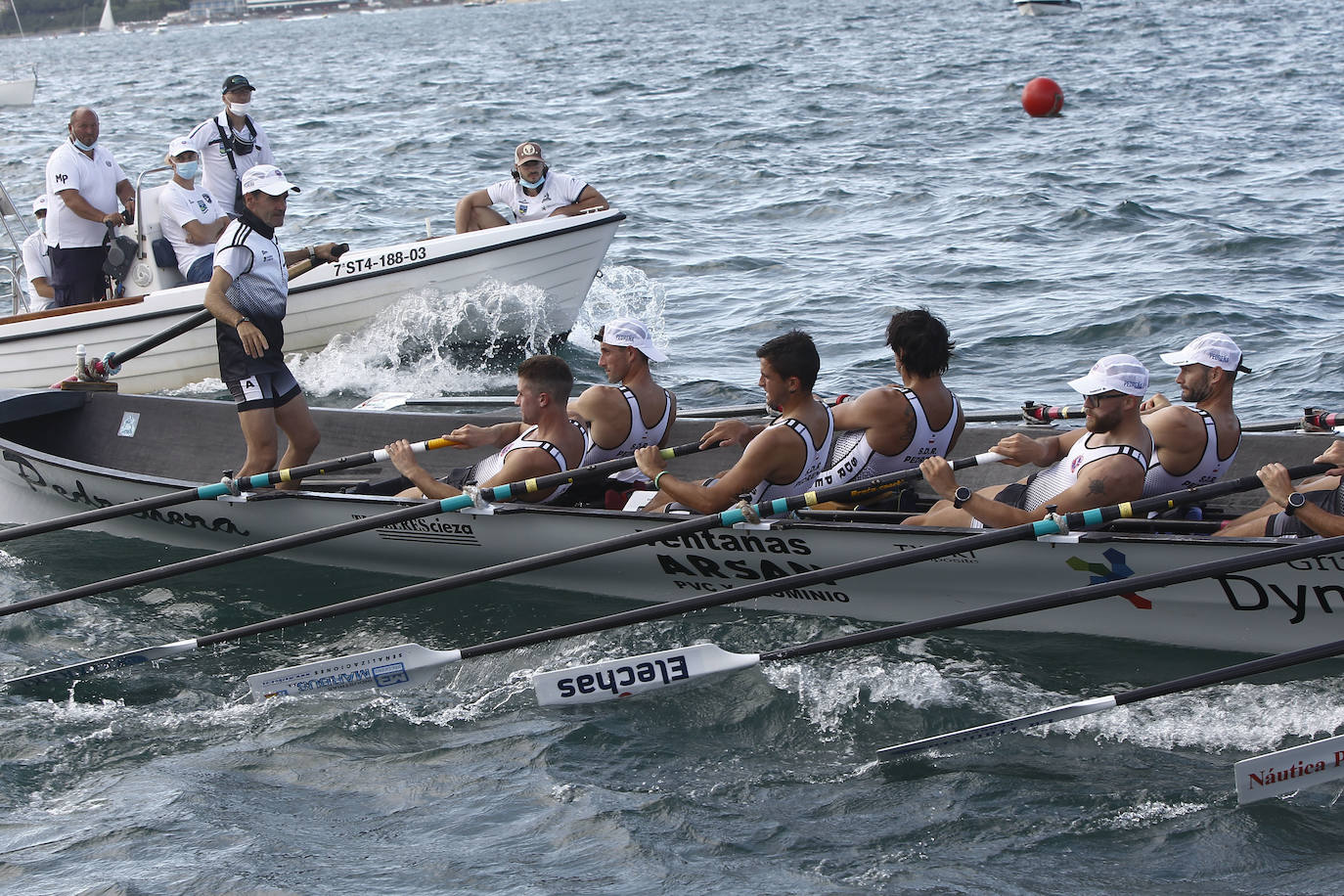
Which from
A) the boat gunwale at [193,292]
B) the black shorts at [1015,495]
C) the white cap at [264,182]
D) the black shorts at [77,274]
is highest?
the white cap at [264,182]

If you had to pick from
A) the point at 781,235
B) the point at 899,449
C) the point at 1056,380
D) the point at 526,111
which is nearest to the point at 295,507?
the point at 899,449

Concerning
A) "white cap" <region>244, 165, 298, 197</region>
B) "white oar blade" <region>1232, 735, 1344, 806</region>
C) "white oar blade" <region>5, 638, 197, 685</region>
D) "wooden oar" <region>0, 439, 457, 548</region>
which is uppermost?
"white cap" <region>244, 165, 298, 197</region>

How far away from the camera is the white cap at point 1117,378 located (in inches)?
264

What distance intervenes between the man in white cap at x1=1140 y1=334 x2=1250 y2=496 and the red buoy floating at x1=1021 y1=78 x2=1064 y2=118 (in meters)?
21.1

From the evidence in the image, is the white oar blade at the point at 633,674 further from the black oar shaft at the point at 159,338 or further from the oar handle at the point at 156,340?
the oar handle at the point at 156,340

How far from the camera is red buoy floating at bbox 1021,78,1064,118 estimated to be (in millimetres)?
26859

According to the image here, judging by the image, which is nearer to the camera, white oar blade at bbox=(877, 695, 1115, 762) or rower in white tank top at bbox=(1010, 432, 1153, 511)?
white oar blade at bbox=(877, 695, 1115, 762)

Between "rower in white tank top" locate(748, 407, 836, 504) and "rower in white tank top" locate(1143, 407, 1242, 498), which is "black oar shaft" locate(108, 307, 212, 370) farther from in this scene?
"rower in white tank top" locate(1143, 407, 1242, 498)

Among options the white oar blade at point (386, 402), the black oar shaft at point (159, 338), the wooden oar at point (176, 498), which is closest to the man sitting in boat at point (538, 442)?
the wooden oar at point (176, 498)

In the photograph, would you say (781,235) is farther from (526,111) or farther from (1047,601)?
(526,111)

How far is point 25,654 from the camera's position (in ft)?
26.6

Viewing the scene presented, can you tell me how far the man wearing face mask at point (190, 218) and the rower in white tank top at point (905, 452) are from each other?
6.91 m

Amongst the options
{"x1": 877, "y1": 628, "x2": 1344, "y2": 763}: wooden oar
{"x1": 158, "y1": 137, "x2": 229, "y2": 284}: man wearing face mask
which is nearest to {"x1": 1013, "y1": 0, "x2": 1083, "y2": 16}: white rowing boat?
{"x1": 158, "y1": 137, "x2": 229, "y2": 284}: man wearing face mask

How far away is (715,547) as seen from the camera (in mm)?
7723
